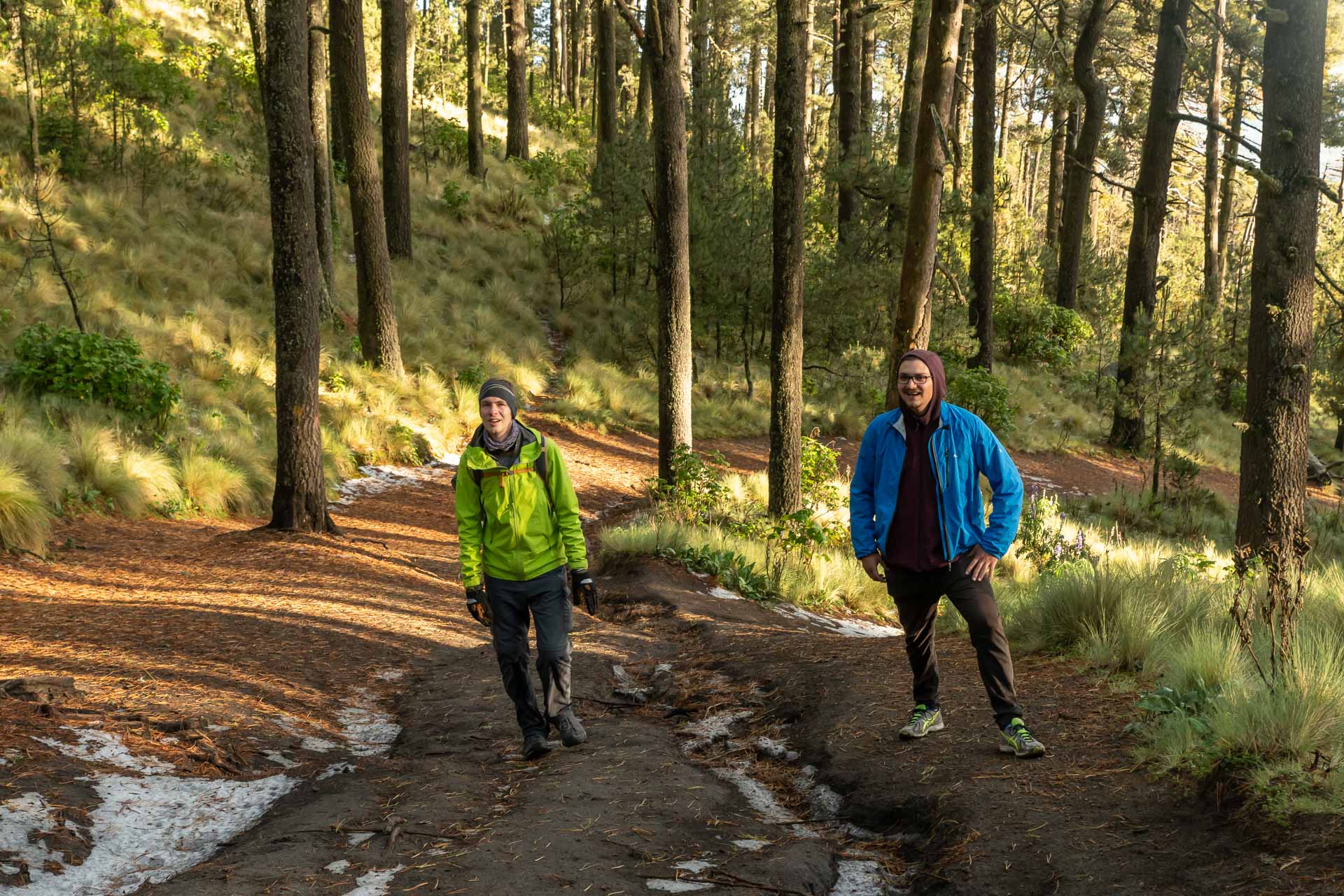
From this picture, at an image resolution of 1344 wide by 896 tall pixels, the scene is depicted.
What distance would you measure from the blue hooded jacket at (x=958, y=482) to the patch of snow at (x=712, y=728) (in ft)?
5.36

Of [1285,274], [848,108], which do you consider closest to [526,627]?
[1285,274]

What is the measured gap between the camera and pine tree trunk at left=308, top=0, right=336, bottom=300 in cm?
1778

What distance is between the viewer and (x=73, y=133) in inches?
757

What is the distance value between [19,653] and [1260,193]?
401 inches

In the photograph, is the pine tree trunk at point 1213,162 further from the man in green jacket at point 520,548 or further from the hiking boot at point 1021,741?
the man in green jacket at point 520,548

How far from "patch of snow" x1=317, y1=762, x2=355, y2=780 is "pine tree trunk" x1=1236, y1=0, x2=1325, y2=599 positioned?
7.69 meters

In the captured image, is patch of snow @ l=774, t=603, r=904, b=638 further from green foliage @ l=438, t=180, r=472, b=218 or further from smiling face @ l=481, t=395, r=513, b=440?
green foliage @ l=438, t=180, r=472, b=218

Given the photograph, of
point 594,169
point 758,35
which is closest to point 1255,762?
point 594,169

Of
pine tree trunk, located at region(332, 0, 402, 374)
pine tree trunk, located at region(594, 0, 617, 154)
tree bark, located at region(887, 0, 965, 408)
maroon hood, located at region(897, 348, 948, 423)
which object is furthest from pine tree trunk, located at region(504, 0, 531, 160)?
maroon hood, located at region(897, 348, 948, 423)

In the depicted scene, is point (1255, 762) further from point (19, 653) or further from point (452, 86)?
point (452, 86)

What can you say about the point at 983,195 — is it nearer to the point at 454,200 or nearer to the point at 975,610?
the point at 454,200

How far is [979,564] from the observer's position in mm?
4660

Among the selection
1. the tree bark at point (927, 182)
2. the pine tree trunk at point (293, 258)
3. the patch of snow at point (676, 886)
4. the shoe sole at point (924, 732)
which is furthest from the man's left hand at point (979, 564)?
the pine tree trunk at point (293, 258)

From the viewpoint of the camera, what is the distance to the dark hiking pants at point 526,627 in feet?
17.6
